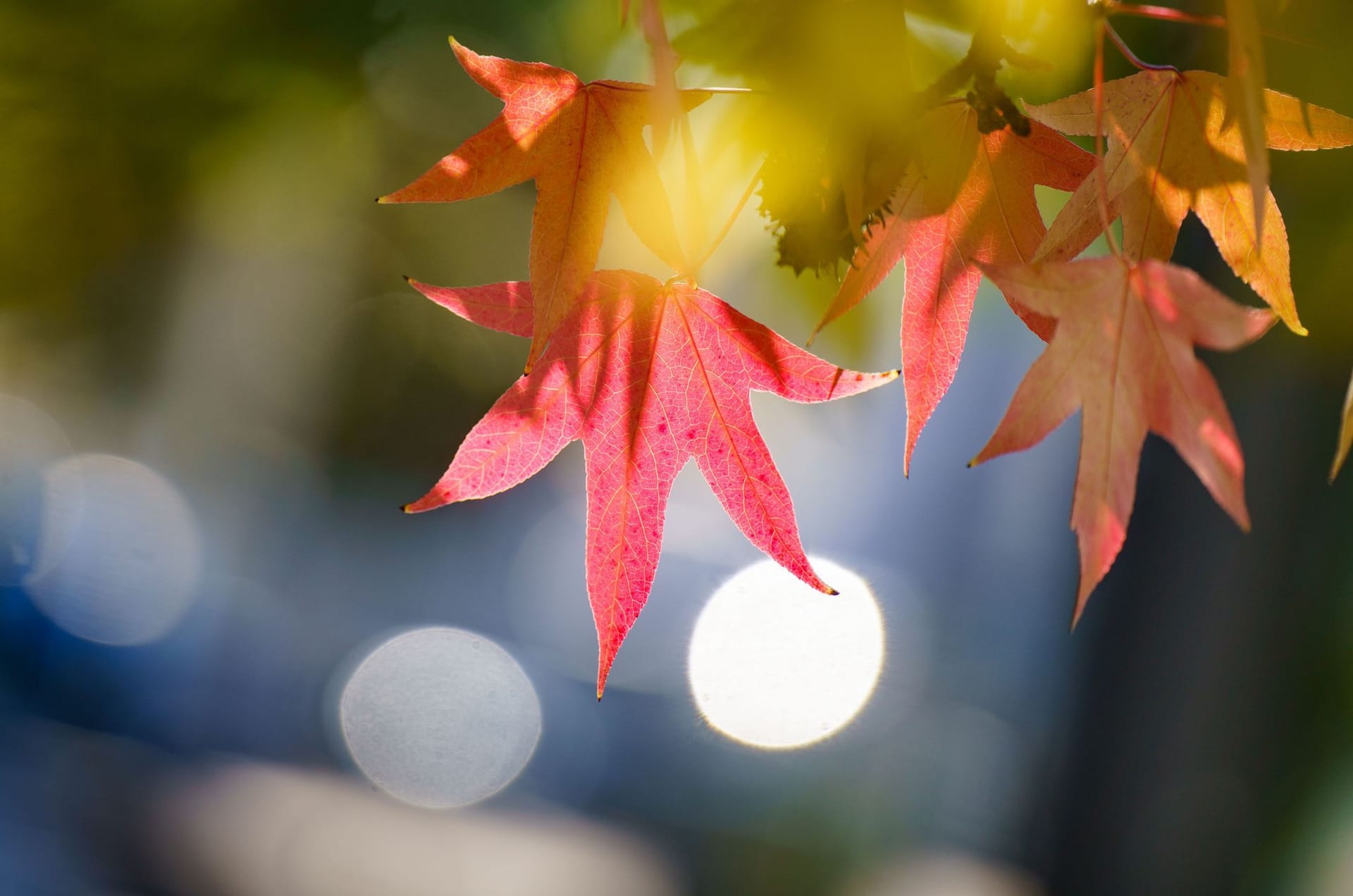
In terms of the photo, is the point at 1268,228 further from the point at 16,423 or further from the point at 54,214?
the point at 16,423

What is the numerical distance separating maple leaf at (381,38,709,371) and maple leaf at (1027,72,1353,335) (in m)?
0.15

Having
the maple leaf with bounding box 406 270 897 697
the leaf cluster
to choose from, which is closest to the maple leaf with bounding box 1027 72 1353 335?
the leaf cluster

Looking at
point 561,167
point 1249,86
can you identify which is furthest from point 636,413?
point 1249,86

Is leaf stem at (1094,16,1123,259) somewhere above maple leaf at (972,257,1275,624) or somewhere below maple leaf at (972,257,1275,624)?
above

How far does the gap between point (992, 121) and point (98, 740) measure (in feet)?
11.1

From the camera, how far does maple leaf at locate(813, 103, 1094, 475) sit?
0.31m

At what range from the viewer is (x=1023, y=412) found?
0.77ft

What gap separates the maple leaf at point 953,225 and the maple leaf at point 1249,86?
89mm

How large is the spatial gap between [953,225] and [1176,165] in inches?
3.4

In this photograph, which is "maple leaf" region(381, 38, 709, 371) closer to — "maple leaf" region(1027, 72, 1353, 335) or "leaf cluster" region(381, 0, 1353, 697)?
"leaf cluster" region(381, 0, 1353, 697)

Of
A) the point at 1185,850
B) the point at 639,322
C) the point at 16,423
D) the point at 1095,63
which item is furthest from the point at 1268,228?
the point at 16,423

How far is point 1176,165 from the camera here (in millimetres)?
314

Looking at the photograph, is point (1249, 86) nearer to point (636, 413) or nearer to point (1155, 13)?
point (1155, 13)

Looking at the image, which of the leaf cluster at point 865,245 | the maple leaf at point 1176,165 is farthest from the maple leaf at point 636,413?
the maple leaf at point 1176,165
